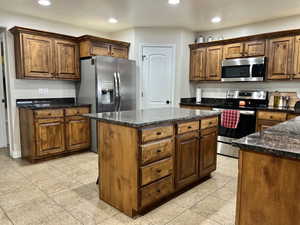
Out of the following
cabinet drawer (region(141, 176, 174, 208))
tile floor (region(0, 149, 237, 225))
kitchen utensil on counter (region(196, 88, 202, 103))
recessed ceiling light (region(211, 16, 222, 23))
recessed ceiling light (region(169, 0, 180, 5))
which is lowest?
tile floor (region(0, 149, 237, 225))

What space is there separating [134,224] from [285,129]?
1576 millimetres

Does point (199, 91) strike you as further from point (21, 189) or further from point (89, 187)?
point (21, 189)

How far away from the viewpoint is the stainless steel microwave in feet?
13.3

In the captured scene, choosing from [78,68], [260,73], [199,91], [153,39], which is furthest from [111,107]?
[260,73]

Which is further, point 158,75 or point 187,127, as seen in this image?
point 158,75

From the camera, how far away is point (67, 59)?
165 inches

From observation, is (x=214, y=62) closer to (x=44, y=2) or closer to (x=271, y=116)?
(x=271, y=116)

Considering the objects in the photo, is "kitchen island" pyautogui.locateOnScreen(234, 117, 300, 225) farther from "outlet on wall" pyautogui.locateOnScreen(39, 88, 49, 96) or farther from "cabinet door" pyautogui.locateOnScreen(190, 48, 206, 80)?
"outlet on wall" pyautogui.locateOnScreen(39, 88, 49, 96)

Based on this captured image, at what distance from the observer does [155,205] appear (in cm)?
232

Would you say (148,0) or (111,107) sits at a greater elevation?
(148,0)

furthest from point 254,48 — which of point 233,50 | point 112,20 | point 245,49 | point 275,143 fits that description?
point 275,143

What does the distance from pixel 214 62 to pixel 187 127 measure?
8.70 feet

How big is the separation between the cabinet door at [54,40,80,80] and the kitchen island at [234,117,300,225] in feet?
12.1

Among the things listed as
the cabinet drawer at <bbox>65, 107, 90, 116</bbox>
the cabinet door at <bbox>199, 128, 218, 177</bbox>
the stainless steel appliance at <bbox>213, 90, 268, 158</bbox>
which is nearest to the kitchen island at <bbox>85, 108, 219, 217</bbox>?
the cabinet door at <bbox>199, 128, 218, 177</bbox>
